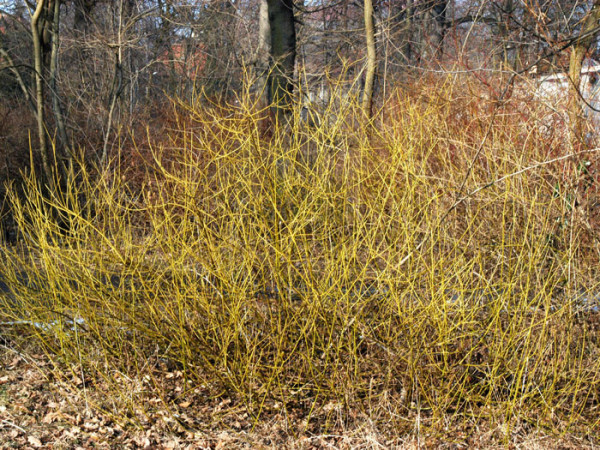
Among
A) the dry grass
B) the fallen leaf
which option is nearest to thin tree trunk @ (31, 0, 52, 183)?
the dry grass

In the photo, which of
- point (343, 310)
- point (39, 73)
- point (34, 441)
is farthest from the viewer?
point (39, 73)

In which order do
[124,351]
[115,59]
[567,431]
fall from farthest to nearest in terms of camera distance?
[115,59], [124,351], [567,431]

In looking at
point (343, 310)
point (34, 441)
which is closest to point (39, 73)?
point (34, 441)

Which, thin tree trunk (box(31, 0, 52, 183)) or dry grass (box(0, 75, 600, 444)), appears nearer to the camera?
dry grass (box(0, 75, 600, 444))

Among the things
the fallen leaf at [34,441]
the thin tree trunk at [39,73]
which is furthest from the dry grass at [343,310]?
the thin tree trunk at [39,73]

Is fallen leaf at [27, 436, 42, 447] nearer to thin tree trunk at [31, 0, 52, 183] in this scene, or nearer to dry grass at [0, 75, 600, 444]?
dry grass at [0, 75, 600, 444]

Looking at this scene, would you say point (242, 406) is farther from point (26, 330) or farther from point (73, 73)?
point (73, 73)

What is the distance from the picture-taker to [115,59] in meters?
7.84

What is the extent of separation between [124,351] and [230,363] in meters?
0.95

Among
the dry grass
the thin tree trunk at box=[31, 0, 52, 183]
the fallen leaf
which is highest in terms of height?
the thin tree trunk at box=[31, 0, 52, 183]

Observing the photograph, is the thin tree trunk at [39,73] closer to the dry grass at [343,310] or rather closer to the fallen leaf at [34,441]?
the dry grass at [343,310]

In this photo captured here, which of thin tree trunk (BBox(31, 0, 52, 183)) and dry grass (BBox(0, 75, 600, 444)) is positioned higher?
thin tree trunk (BBox(31, 0, 52, 183))

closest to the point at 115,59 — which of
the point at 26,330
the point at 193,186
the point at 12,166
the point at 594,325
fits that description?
the point at 12,166

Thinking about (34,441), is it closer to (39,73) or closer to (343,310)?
(343,310)
